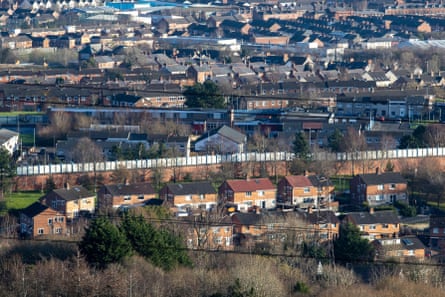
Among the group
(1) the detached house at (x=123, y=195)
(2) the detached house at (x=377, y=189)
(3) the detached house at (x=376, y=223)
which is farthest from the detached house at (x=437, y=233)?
(1) the detached house at (x=123, y=195)

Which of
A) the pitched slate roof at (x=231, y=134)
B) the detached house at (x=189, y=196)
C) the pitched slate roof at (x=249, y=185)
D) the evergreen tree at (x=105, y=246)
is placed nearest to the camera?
the evergreen tree at (x=105, y=246)

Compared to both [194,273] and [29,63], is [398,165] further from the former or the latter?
[29,63]

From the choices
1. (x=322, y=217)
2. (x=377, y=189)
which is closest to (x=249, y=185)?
(x=377, y=189)

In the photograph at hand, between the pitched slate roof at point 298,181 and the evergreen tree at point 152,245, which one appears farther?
the pitched slate roof at point 298,181

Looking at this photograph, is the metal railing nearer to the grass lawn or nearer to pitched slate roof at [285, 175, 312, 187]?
the grass lawn

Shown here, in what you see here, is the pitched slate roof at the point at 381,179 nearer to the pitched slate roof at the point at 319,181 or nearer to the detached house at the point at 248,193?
the pitched slate roof at the point at 319,181
